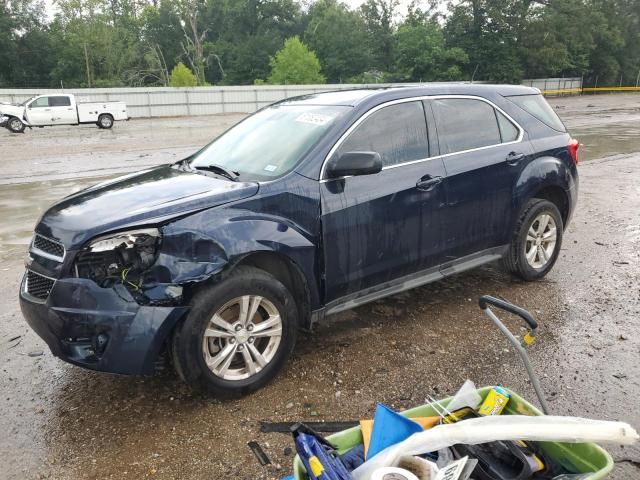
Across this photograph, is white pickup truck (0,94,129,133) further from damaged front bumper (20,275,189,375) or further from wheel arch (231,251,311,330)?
wheel arch (231,251,311,330)

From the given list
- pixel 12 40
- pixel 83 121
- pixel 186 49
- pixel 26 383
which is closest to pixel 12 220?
pixel 26 383

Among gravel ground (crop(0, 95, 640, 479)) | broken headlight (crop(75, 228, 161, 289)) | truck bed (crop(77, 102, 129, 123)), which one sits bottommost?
gravel ground (crop(0, 95, 640, 479))

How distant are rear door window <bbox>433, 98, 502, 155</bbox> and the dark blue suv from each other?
0.01 meters

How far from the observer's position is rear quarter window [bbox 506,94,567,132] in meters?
4.84

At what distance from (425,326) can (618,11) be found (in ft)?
251

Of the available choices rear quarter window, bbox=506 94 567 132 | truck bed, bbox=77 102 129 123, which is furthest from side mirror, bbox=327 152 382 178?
truck bed, bbox=77 102 129 123

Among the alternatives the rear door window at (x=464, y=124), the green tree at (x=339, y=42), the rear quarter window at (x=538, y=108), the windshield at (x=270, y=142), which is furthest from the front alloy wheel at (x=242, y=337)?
the green tree at (x=339, y=42)

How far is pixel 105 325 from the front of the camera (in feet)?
9.14

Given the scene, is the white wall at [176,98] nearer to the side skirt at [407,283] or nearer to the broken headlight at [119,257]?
the side skirt at [407,283]

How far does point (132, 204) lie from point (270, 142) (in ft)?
3.91

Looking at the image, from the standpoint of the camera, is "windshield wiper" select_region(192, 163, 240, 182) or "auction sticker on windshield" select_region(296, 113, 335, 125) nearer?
"windshield wiper" select_region(192, 163, 240, 182)

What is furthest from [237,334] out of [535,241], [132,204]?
[535,241]

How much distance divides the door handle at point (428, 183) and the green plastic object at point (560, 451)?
1889mm

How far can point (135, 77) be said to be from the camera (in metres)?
62.0
